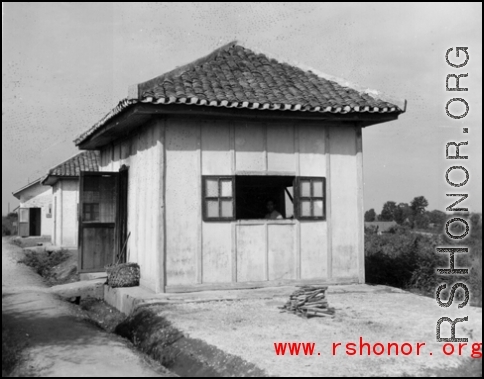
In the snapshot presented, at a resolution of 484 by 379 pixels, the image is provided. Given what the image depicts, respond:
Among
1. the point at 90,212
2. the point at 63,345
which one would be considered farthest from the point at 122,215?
the point at 63,345

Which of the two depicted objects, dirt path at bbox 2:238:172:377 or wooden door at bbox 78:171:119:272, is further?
wooden door at bbox 78:171:119:272

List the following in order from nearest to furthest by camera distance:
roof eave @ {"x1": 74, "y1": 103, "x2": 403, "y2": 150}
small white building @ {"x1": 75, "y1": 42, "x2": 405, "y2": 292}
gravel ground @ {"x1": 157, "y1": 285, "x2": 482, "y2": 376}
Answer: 1. gravel ground @ {"x1": 157, "y1": 285, "x2": 482, "y2": 376}
2. roof eave @ {"x1": 74, "y1": 103, "x2": 403, "y2": 150}
3. small white building @ {"x1": 75, "y1": 42, "x2": 405, "y2": 292}

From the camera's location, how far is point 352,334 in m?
6.82

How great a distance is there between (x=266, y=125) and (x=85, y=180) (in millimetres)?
4457

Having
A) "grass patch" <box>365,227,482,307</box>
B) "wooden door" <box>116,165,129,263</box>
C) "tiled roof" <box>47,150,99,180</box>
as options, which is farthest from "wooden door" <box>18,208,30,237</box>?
"grass patch" <box>365,227,482,307</box>

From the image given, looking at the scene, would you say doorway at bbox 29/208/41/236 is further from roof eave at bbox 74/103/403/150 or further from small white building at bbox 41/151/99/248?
roof eave at bbox 74/103/403/150

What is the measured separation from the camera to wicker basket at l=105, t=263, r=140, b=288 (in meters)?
10.8

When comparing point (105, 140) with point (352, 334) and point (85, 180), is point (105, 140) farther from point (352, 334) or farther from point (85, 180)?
point (352, 334)

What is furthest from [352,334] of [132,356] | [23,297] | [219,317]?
[23,297]

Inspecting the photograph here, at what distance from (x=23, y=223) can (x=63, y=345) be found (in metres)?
34.5

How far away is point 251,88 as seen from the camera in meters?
10.4

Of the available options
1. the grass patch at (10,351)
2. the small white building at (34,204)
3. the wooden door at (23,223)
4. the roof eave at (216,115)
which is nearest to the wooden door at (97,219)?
the roof eave at (216,115)

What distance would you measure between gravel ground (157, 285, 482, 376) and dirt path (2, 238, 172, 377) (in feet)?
2.68

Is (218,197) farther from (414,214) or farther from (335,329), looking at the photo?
(414,214)
